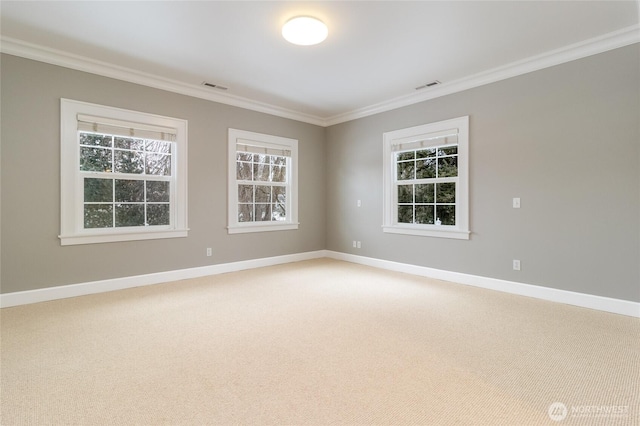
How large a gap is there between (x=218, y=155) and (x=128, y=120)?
1221mm

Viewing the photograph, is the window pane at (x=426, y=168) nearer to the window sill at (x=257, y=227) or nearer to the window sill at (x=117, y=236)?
the window sill at (x=257, y=227)

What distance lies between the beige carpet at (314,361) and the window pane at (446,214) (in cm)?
122

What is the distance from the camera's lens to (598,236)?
319 centimetres

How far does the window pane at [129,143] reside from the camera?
12.8 feet

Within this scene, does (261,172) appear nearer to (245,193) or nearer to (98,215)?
(245,193)

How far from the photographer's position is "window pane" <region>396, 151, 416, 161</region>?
488cm

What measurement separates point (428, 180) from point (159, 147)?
3850 millimetres

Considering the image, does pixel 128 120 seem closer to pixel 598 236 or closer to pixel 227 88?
pixel 227 88

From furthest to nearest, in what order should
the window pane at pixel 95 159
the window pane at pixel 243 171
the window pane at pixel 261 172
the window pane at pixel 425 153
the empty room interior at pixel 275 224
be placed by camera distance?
the window pane at pixel 261 172
the window pane at pixel 243 171
the window pane at pixel 425 153
the window pane at pixel 95 159
the empty room interior at pixel 275 224

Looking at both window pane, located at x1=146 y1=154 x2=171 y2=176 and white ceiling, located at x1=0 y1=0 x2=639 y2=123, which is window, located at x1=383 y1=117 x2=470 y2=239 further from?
window pane, located at x1=146 y1=154 x2=171 y2=176

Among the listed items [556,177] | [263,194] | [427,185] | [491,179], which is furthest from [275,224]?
[556,177]

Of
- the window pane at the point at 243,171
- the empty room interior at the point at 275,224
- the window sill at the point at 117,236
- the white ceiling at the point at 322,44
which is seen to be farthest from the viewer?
the window pane at the point at 243,171

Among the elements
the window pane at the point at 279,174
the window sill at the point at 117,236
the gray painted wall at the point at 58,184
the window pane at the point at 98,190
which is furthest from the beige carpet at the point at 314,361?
the window pane at the point at 279,174

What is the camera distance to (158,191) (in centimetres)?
422
